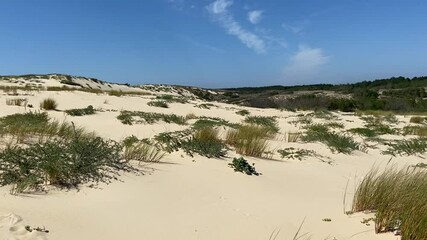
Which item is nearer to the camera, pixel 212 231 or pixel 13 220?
pixel 13 220

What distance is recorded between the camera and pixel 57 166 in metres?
4.15

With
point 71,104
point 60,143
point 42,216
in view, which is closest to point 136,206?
point 42,216

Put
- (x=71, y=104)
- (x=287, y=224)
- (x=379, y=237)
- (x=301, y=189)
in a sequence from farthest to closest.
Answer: (x=71, y=104), (x=301, y=189), (x=287, y=224), (x=379, y=237)

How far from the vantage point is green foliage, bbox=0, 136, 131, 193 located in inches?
156

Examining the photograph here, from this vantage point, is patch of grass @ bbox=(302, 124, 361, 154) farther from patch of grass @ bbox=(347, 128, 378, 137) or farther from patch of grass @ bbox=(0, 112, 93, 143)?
patch of grass @ bbox=(0, 112, 93, 143)

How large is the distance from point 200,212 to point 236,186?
1.19 metres

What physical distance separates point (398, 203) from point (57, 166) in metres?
3.55

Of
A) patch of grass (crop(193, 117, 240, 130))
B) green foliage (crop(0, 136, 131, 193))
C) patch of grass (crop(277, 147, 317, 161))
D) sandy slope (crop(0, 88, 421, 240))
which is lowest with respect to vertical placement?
patch of grass (crop(277, 147, 317, 161))

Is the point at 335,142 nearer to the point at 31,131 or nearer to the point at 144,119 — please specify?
the point at 144,119

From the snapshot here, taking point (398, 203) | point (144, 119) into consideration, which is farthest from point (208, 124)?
point (398, 203)

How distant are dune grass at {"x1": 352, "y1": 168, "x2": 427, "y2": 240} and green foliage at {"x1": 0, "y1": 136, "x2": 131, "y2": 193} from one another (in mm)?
2902

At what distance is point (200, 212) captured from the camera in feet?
12.9

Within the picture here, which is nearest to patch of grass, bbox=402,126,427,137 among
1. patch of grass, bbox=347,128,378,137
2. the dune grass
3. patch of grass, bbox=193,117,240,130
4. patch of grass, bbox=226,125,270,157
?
patch of grass, bbox=347,128,378,137

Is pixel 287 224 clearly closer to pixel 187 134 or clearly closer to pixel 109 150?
pixel 109 150
